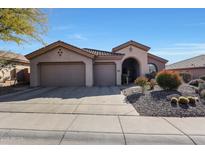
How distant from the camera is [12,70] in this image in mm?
21672

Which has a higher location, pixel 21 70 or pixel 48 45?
pixel 48 45

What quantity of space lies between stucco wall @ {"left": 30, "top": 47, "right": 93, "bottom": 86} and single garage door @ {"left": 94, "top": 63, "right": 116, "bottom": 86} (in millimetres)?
1618

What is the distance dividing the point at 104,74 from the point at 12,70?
10.1 metres

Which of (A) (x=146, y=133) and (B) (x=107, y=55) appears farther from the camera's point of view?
(B) (x=107, y=55)

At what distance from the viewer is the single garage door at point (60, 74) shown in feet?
63.1

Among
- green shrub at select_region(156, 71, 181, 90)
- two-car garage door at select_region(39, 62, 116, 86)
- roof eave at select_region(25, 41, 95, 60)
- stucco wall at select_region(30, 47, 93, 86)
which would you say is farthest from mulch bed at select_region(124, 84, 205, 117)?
two-car garage door at select_region(39, 62, 116, 86)

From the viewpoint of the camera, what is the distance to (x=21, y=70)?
23.9 m

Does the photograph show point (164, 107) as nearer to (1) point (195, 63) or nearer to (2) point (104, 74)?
Result: (2) point (104, 74)

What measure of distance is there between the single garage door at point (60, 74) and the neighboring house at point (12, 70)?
367 centimetres

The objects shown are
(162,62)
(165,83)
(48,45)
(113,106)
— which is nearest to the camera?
(113,106)

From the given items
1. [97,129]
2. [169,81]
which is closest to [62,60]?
[169,81]
